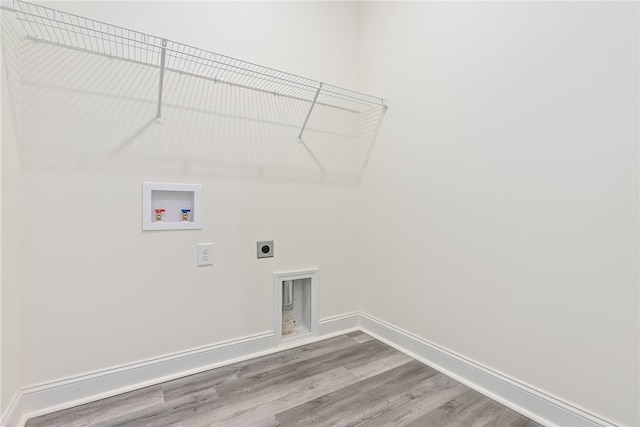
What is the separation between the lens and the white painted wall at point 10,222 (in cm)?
116

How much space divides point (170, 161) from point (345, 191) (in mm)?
1205

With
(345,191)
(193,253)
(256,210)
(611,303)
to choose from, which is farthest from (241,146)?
(611,303)

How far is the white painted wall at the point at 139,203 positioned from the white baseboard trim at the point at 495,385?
2.61 ft

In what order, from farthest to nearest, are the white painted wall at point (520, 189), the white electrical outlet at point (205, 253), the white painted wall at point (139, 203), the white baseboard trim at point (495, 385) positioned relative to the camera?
1. the white electrical outlet at point (205, 253)
2. the white painted wall at point (139, 203)
3. the white baseboard trim at point (495, 385)
4. the white painted wall at point (520, 189)

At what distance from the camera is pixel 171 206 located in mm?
1659

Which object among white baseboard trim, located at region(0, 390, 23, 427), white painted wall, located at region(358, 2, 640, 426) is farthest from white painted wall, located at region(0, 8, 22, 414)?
white painted wall, located at region(358, 2, 640, 426)

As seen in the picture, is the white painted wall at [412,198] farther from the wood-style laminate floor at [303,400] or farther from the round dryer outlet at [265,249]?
the wood-style laminate floor at [303,400]

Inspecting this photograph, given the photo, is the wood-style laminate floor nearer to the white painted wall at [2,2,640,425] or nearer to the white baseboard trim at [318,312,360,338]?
the white painted wall at [2,2,640,425]

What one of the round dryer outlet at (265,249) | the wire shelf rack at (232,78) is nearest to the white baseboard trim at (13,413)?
the round dryer outlet at (265,249)

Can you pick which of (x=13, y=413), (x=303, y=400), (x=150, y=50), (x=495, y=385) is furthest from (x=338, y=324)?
(x=150, y=50)

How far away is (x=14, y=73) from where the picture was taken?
126 centimetres

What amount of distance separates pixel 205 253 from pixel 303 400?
93 centimetres

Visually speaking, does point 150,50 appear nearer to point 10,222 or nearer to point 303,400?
A: point 10,222

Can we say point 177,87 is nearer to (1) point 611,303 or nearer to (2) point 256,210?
(2) point 256,210
